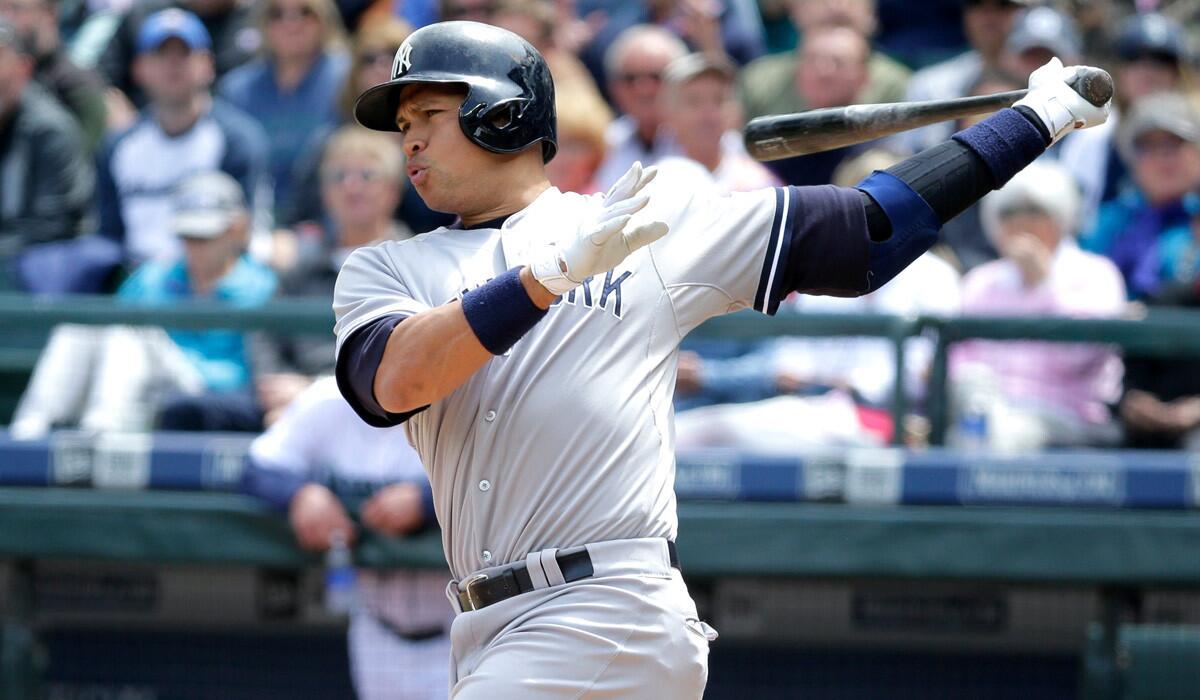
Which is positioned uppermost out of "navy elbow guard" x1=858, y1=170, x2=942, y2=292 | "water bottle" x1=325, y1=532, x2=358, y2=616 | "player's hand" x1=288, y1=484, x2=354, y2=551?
"navy elbow guard" x1=858, y1=170, x2=942, y2=292

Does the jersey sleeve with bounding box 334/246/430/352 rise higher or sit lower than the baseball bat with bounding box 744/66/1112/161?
lower

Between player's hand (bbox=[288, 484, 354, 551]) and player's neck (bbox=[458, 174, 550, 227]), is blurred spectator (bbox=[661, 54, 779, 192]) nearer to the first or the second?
player's hand (bbox=[288, 484, 354, 551])

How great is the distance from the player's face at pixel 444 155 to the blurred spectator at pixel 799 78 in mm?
4102

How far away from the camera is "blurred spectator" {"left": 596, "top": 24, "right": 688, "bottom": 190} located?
6656mm

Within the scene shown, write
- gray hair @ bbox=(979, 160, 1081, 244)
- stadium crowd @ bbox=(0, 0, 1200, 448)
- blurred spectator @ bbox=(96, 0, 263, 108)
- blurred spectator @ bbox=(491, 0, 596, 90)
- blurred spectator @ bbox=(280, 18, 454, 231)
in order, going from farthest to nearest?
blurred spectator @ bbox=(96, 0, 263, 108) → blurred spectator @ bbox=(491, 0, 596, 90) → blurred spectator @ bbox=(280, 18, 454, 231) → gray hair @ bbox=(979, 160, 1081, 244) → stadium crowd @ bbox=(0, 0, 1200, 448)

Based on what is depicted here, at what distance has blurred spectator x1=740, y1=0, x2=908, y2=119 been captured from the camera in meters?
6.89

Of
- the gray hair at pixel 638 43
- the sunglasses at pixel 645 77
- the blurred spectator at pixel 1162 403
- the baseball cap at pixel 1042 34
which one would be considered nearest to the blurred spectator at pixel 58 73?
the gray hair at pixel 638 43

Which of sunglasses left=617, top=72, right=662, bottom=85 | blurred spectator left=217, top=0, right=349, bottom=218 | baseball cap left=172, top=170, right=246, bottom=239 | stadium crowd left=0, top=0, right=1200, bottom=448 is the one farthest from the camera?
blurred spectator left=217, top=0, right=349, bottom=218

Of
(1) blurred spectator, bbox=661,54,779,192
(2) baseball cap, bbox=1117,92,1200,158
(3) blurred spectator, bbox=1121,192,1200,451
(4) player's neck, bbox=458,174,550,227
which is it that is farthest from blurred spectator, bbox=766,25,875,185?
(4) player's neck, bbox=458,174,550,227

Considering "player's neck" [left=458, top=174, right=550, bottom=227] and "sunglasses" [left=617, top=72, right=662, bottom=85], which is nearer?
"player's neck" [left=458, top=174, right=550, bottom=227]

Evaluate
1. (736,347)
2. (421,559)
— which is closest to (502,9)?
(736,347)

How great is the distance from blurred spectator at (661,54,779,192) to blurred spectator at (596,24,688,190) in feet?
0.81

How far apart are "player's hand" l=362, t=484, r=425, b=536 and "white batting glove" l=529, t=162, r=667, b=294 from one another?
110 inches

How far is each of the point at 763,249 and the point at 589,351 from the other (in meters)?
0.33
